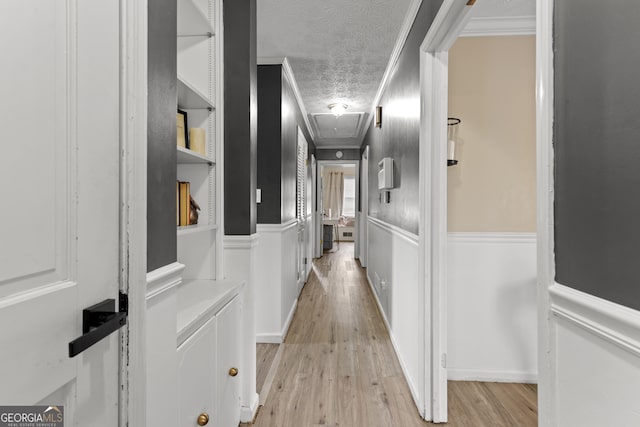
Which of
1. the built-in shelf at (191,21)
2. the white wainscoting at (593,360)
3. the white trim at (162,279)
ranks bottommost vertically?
the white wainscoting at (593,360)

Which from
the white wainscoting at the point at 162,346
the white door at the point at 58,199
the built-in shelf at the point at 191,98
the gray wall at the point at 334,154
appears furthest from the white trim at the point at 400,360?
the gray wall at the point at 334,154

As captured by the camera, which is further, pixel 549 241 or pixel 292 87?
pixel 292 87

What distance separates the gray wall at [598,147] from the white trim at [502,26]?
1.73m

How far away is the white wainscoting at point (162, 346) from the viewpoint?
901 millimetres

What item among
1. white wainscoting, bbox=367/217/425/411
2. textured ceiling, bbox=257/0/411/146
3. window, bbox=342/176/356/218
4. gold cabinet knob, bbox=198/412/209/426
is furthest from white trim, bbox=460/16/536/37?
window, bbox=342/176/356/218

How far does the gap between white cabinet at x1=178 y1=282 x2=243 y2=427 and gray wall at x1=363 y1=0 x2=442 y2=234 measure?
47.5 inches

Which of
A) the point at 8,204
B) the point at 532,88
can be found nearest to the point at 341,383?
the point at 8,204

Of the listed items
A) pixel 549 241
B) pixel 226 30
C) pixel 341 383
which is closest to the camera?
pixel 549 241

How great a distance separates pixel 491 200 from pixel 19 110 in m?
2.41

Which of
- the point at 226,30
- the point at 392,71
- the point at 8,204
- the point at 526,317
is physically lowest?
the point at 526,317

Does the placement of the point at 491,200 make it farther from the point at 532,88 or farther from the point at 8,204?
the point at 8,204

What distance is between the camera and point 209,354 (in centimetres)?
132

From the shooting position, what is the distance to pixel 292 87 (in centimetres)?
355

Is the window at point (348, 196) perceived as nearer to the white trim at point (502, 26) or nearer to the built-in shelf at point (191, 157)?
the white trim at point (502, 26)
